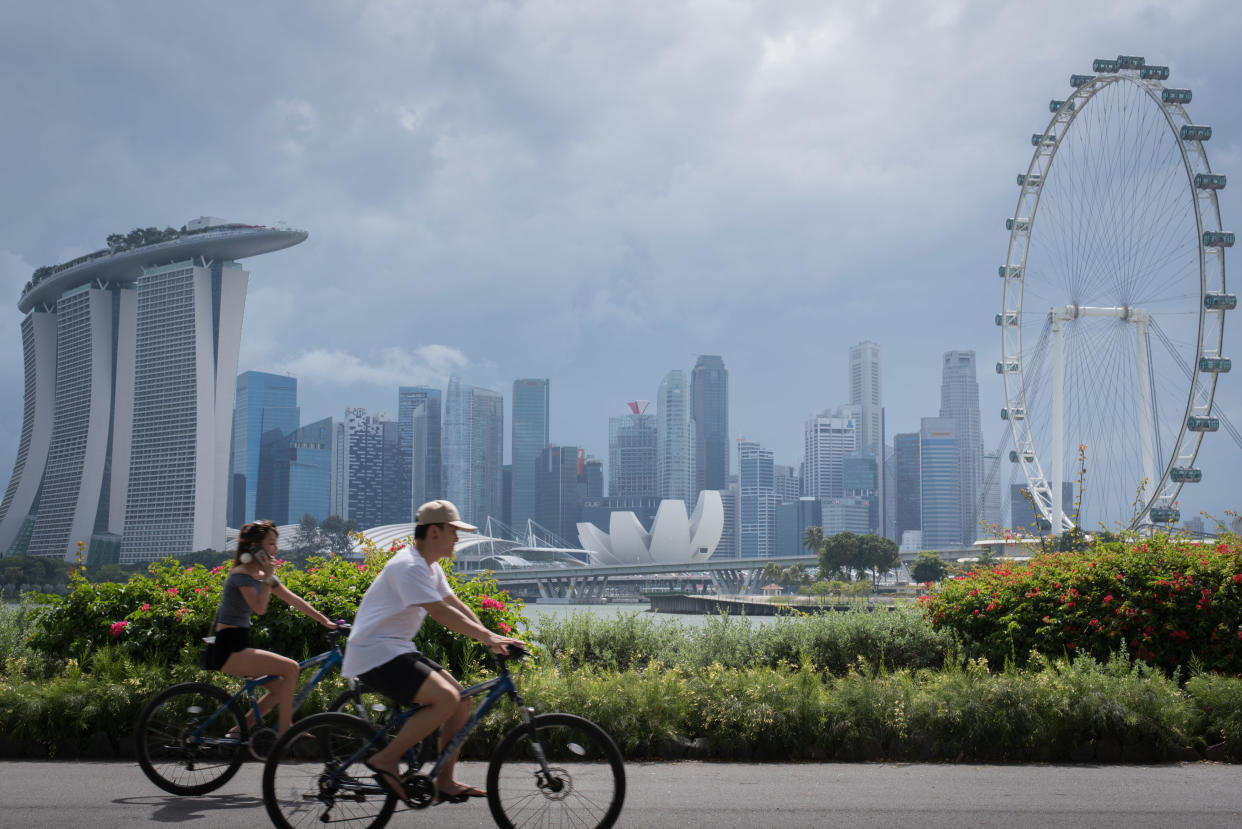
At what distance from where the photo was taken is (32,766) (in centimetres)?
718

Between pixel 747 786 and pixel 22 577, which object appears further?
pixel 22 577

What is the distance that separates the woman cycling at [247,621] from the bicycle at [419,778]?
106 cm

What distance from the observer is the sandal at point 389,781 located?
4.93 meters

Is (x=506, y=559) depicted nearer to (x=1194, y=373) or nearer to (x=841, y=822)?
(x=1194, y=373)

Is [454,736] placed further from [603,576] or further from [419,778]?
[603,576]

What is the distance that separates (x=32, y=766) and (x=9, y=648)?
3.29 meters

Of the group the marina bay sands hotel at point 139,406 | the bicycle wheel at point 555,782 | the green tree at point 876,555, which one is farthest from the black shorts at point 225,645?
the marina bay sands hotel at point 139,406

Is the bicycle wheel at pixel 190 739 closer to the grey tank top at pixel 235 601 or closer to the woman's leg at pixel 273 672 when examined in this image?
the woman's leg at pixel 273 672

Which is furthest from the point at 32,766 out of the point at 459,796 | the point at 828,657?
the point at 828,657

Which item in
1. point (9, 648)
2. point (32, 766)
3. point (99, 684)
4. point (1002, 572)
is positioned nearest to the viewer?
point (32, 766)

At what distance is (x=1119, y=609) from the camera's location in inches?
369

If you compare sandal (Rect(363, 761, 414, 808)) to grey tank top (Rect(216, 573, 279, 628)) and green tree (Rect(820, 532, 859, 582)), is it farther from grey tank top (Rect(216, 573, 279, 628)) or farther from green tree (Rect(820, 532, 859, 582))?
green tree (Rect(820, 532, 859, 582))

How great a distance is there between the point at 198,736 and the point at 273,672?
1.97ft

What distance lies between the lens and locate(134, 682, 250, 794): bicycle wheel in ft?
20.0
